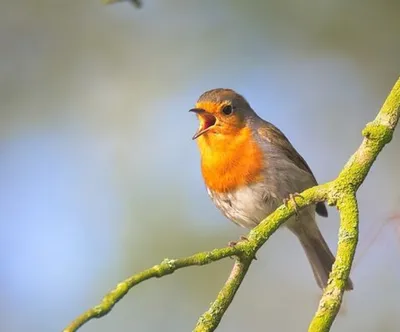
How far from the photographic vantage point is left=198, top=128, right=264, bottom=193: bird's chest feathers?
13.2 ft

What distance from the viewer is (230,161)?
159 inches

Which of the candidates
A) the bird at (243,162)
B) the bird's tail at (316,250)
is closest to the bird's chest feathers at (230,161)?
the bird at (243,162)

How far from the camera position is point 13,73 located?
26.8 ft

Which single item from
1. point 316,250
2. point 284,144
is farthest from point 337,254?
point 316,250

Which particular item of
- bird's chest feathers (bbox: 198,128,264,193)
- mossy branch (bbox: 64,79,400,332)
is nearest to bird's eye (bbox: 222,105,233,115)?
bird's chest feathers (bbox: 198,128,264,193)

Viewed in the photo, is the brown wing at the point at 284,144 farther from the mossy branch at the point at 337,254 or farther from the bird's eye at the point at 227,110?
the mossy branch at the point at 337,254

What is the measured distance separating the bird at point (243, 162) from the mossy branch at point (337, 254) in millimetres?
Result: 1591

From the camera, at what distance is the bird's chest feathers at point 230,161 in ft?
13.2

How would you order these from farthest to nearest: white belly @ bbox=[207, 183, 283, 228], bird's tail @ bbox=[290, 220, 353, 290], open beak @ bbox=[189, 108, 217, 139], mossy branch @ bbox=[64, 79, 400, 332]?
bird's tail @ bbox=[290, 220, 353, 290] → open beak @ bbox=[189, 108, 217, 139] → white belly @ bbox=[207, 183, 283, 228] → mossy branch @ bbox=[64, 79, 400, 332]

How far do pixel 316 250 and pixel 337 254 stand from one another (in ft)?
9.05

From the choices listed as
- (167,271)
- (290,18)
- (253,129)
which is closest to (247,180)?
(253,129)

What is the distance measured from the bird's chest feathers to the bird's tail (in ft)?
2.33

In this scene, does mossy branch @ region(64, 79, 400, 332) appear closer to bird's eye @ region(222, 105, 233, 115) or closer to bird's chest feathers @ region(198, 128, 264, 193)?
bird's chest feathers @ region(198, 128, 264, 193)

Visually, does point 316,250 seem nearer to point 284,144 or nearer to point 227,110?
point 284,144
